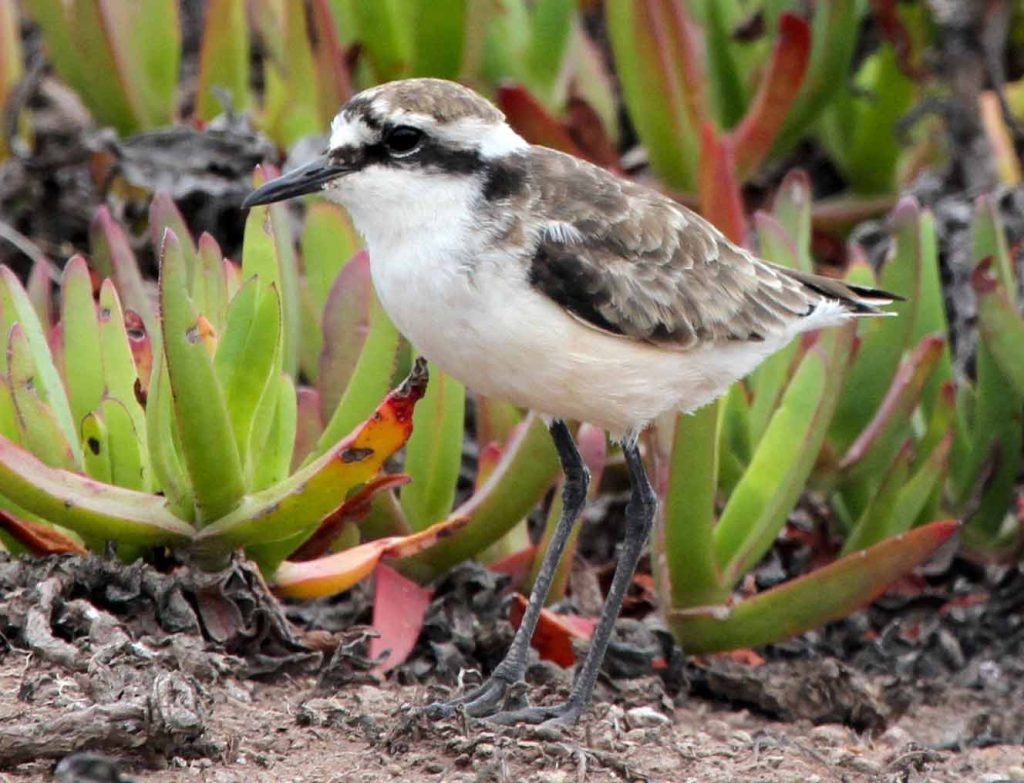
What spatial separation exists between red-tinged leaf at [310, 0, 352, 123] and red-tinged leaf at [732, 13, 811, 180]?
1.75 metres

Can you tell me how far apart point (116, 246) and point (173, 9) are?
83.2 inches

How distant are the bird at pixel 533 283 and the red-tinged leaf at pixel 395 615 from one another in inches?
16.3

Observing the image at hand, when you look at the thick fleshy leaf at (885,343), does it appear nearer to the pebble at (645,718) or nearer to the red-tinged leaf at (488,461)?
the red-tinged leaf at (488,461)

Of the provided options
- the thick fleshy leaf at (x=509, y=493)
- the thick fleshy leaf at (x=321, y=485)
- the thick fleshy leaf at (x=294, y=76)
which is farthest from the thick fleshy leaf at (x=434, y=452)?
the thick fleshy leaf at (x=294, y=76)

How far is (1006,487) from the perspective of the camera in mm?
6160

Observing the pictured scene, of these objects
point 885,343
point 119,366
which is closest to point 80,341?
point 119,366

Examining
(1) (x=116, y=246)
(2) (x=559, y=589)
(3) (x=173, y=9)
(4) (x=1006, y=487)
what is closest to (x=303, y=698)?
(2) (x=559, y=589)

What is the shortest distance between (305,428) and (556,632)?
1040 millimetres

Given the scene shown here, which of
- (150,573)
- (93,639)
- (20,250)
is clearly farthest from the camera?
(20,250)

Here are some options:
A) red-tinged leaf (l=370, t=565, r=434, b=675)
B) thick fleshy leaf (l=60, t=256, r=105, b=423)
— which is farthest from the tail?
thick fleshy leaf (l=60, t=256, r=105, b=423)

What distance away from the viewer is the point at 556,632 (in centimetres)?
529

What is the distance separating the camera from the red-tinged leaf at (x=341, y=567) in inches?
190

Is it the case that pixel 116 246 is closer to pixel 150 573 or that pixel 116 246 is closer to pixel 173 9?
pixel 150 573

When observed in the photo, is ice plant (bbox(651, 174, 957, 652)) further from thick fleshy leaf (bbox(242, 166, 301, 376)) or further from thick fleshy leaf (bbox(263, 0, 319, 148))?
thick fleshy leaf (bbox(263, 0, 319, 148))
